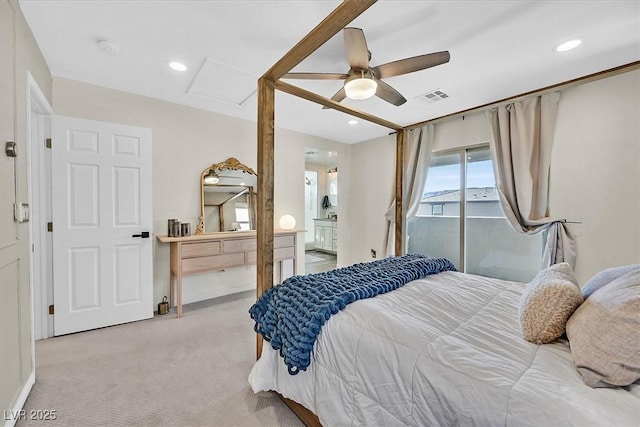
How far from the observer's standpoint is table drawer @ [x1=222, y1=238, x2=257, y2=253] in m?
3.32

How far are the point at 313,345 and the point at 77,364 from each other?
2.05 metres

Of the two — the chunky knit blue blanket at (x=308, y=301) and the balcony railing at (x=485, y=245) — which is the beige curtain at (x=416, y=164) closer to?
the balcony railing at (x=485, y=245)

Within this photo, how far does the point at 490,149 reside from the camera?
3.28 metres

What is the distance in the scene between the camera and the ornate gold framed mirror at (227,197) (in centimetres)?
350

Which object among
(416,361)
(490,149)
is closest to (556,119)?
(490,149)

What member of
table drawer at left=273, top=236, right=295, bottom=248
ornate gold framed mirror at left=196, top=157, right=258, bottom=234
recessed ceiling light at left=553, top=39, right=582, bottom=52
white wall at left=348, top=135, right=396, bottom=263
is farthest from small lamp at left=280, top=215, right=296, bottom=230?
recessed ceiling light at left=553, top=39, right=582, bottom=52

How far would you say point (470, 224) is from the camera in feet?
11.9

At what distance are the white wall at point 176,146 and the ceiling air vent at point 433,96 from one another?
2.13 meters

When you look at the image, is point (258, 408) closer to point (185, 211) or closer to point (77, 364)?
point (77, 364)

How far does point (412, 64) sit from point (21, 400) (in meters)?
3.29

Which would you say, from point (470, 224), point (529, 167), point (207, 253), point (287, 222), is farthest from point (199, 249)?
point (529, 167)

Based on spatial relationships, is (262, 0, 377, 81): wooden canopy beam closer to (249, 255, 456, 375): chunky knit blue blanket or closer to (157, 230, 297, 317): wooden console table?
(249, 255, 456, 375): chunky knit blue blanket

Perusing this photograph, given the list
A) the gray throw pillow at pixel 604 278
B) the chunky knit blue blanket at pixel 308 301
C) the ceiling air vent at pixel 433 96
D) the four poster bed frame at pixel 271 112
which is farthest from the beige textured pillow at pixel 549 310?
the ceiling air vent at pixel 433 96

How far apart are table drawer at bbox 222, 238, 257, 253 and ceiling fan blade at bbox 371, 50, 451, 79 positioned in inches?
96.2
